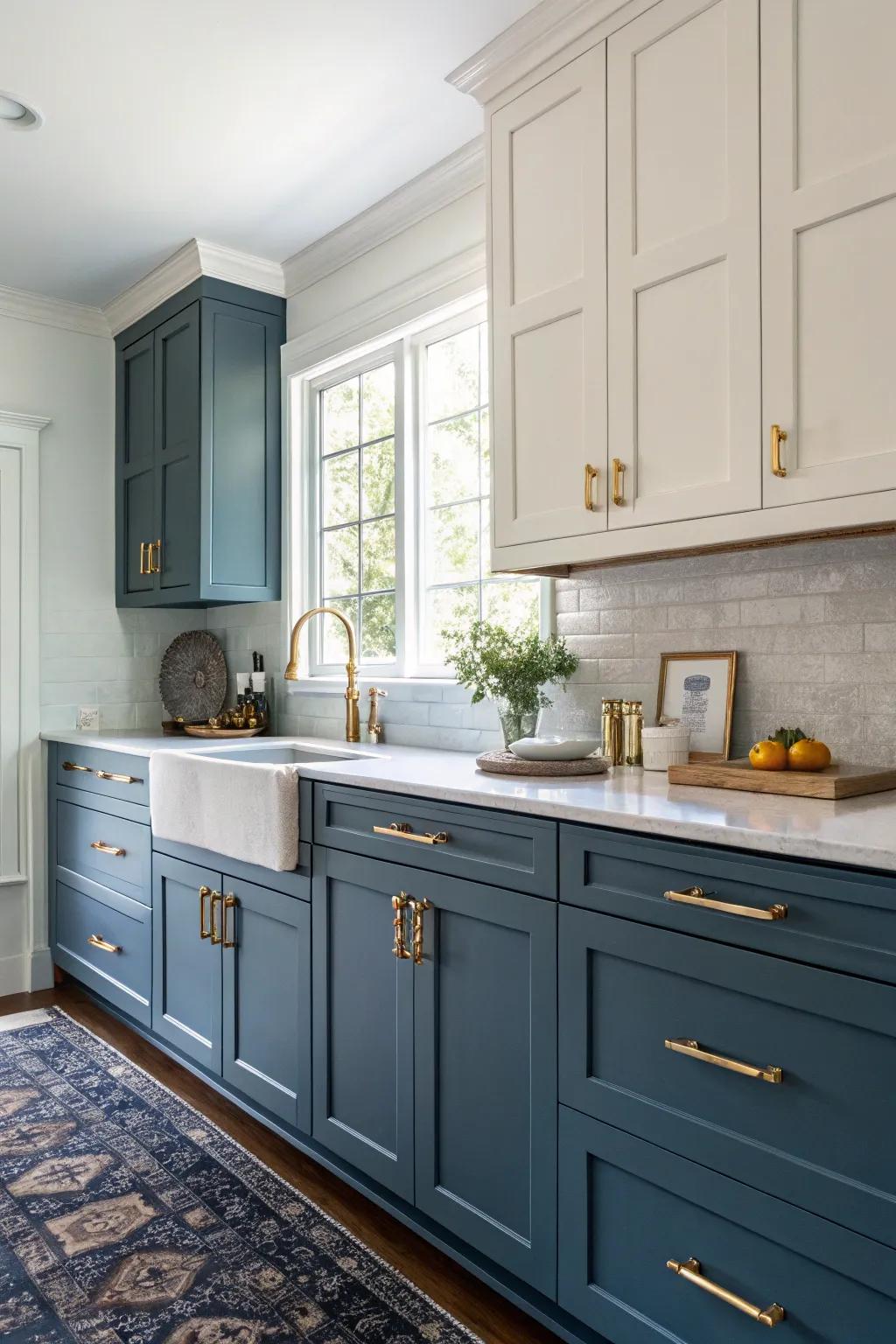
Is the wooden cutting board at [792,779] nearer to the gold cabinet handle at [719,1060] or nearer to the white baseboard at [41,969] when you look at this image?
the gold cabinet handle at [719,1060]

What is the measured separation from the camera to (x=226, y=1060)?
2598mm

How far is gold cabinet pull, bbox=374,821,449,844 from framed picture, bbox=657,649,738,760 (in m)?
0.63

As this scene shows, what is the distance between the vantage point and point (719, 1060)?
139 cm

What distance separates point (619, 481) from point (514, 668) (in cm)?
54

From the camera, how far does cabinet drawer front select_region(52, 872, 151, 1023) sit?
10.1 ft

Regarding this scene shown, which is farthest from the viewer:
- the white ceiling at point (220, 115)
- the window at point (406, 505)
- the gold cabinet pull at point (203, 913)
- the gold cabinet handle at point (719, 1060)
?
the window at point (406, 505)

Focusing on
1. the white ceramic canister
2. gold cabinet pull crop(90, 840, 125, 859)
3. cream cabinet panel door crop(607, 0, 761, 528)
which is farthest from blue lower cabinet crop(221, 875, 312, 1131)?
cream cabinet panel door crop(607, 0, 761, 528)

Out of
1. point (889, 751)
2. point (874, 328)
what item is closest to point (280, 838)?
point (889, 751)

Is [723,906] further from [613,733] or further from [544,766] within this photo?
[613,733]

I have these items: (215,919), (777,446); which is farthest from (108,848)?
(777,446)

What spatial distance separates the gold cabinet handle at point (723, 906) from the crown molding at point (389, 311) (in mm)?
1999

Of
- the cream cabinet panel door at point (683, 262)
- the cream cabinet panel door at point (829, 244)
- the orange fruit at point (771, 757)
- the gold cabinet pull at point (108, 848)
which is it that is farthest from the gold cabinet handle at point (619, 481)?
the gold cabinet pull at point (108, 848)

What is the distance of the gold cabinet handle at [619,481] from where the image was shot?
1994 millimetres

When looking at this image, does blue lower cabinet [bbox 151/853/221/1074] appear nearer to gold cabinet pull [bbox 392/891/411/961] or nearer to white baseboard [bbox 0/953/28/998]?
gold cabinet pull [bbox 392/891/411/961]
